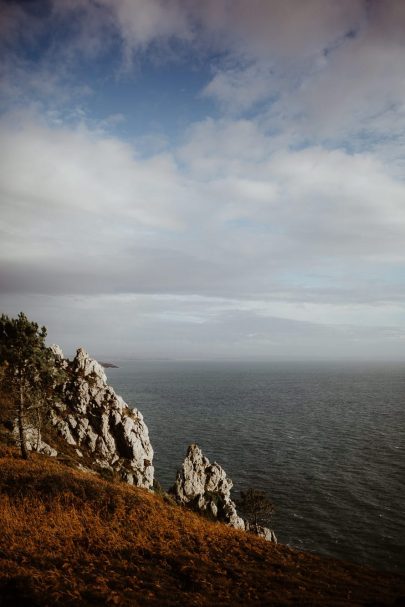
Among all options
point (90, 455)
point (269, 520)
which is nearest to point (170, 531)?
→ point (90, 455)

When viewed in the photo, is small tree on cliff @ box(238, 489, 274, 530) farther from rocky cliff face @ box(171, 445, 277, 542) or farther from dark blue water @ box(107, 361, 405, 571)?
dark blue water @ box(107, 361, 405, 571)

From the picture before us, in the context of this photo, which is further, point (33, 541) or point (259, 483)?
point (259, 483)

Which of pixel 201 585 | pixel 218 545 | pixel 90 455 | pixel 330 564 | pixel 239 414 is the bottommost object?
pixel 239 414

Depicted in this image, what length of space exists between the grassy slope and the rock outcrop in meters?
24.2

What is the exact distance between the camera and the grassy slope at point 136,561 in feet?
44.3

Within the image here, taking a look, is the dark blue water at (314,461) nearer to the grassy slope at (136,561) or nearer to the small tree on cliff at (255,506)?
the small tree on cliff at (255,506)

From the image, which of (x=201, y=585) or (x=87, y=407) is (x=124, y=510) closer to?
(x=201, y=585)

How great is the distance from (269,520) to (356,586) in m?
33.9

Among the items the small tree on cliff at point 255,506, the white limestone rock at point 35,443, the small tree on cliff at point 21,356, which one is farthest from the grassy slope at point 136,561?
the small tree on cliff at point 255,506

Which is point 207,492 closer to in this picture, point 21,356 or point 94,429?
point 94,429

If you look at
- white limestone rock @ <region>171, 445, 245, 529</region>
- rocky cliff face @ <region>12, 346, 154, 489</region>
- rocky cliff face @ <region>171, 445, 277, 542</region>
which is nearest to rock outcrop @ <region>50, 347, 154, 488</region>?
rocky cliff face @ <region>12, 346, 154, 489</region>

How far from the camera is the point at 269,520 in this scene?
4797 centimetres

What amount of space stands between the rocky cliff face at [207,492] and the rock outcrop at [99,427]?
17.2 feet

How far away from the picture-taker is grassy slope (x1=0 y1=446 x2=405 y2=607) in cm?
1350
